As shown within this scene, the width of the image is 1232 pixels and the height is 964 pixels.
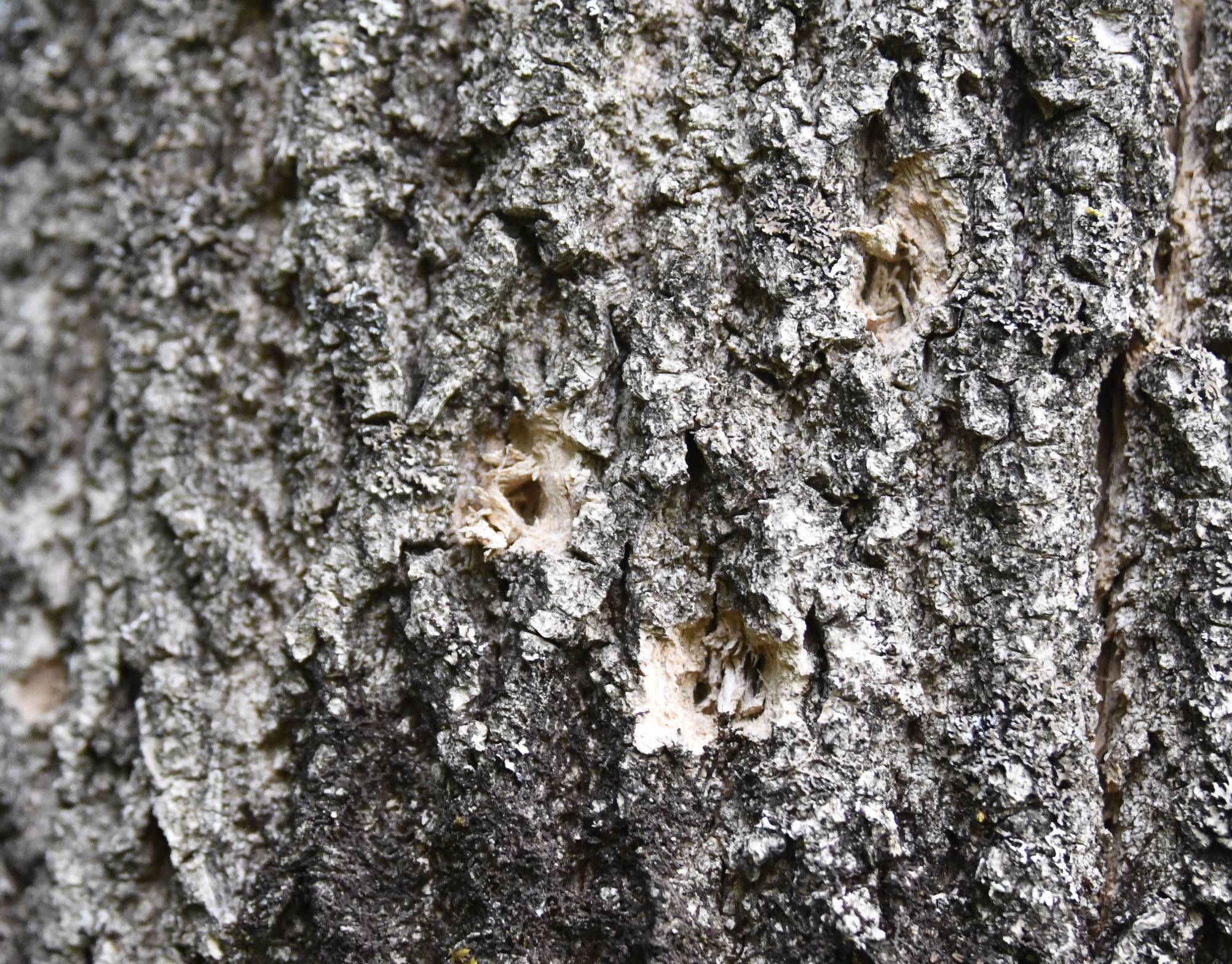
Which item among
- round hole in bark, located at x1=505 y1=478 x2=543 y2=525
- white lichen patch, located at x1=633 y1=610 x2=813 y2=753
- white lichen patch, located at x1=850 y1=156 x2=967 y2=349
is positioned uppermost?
white lichen patch, located at x1=850 y1=156 x2=967 y2=349

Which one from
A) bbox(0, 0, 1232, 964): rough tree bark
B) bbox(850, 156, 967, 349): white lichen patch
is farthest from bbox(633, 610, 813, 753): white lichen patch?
bbox(850, 156, 967, 349): white lichen patch

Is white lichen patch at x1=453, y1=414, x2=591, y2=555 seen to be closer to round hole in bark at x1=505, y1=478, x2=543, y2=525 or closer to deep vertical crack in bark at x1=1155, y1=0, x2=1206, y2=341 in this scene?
round hole in bark at x1=505, y1=478, x2=543, y2=525

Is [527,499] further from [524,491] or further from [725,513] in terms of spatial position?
[725,513]

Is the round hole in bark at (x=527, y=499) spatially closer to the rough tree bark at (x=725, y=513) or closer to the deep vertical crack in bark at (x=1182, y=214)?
the rough tree bark at (x=725, y=513)

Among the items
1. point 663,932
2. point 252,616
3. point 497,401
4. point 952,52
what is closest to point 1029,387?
point 952,52

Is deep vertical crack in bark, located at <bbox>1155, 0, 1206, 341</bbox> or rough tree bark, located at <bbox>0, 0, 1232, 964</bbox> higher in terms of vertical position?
deep vertical crack in bark, located at <bbox>1155, 0, 1206, 341</bbox>

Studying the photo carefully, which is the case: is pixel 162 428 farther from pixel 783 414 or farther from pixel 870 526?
pixel 870 526

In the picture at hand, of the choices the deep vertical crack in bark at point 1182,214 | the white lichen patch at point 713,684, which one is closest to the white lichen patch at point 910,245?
the deep vertical crack in bark at point 1182,214

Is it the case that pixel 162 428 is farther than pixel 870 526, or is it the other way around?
pixel 162 428

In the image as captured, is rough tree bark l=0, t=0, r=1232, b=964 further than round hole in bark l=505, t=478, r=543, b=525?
No
